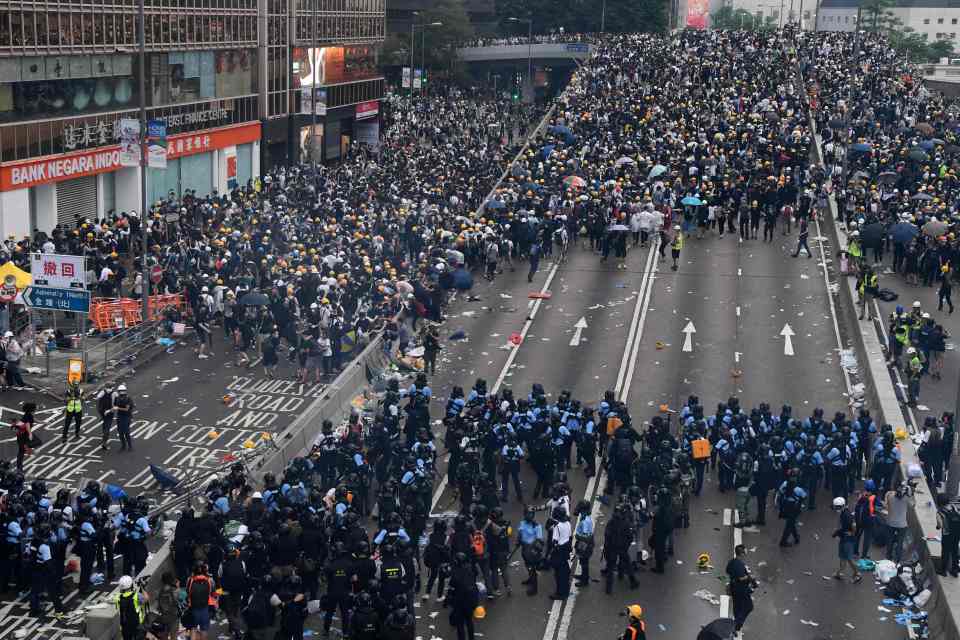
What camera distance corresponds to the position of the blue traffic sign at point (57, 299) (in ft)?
102

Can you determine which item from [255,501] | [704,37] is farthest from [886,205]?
[704,37]

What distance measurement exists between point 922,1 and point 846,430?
189736 millimetres

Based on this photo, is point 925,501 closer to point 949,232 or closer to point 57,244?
point 949,232

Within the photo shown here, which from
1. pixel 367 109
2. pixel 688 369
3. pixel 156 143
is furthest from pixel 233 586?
pixel 367 109

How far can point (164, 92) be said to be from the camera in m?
57.2

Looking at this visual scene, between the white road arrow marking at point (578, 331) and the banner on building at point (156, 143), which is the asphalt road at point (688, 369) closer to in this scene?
the white road arrow marking at point (578, 331)

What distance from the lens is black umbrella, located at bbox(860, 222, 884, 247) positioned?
126 ft

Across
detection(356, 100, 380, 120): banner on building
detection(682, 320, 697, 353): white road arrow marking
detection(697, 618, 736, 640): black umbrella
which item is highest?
detection(697, 618, 736, 640): black umbrella

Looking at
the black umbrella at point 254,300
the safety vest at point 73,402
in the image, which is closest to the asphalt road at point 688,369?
the black umbrella at point 254,300

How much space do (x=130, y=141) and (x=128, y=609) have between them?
2189 centimetres

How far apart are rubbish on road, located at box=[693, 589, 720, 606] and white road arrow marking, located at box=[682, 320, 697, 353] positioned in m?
13.6

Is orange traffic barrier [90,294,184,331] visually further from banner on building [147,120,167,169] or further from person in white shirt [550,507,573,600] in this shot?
person in white shirt [550,507,573,600]

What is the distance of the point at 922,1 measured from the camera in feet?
652

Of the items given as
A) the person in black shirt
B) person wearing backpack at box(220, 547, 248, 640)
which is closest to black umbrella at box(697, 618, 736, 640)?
the person in black shirt
